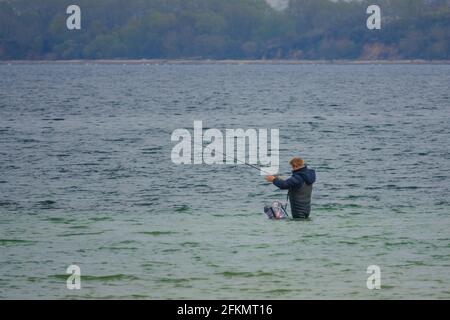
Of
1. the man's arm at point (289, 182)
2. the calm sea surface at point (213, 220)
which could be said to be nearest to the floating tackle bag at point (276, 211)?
the calm sea surface at point (213, 220)

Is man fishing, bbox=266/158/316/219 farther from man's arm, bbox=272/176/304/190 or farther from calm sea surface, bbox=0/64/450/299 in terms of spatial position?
calm sea surface, bbox=0/64/450/299

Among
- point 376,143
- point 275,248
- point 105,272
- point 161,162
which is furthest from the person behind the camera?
point 376,143

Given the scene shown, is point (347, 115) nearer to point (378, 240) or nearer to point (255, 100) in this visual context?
point (255, 100)

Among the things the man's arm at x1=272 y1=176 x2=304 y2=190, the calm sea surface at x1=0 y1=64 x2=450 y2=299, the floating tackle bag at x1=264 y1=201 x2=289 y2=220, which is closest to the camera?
the calm sea surface at x1=0 y1=64 x2=450 y2=299

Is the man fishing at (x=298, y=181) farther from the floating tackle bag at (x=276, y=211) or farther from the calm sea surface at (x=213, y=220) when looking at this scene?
the floating tackle bag at (x=276, y=211)

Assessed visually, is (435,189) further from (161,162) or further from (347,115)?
(347,115)

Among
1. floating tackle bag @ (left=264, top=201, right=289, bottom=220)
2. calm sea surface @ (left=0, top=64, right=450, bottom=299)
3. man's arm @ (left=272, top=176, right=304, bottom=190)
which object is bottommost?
calm sea surface @ (left=0, top=64, right=450, bottom=299)

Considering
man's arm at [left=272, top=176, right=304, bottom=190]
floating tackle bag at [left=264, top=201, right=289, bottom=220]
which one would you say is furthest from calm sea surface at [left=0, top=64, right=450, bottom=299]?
man's arm at [left=272, top=176, right=304, bottom=190]

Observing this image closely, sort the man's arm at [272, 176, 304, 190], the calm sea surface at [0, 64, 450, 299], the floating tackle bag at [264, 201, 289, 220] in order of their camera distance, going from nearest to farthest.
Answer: the calm sea surface at [0, 64, 450, 299] < the man's arm at [272, 176, 304, 190] < the floating tackle bag at [264, 201, 289, 220]

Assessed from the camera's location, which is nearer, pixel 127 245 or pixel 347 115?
pixel 127 245

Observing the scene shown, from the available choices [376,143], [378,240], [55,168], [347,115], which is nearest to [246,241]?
[378,240]

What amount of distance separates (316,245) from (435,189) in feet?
39.8

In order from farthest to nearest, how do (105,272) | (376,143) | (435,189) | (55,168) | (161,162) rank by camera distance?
(376,143) → (161,162) → (55,168) → (435,189) → (105,272)

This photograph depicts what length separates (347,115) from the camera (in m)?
82.8
